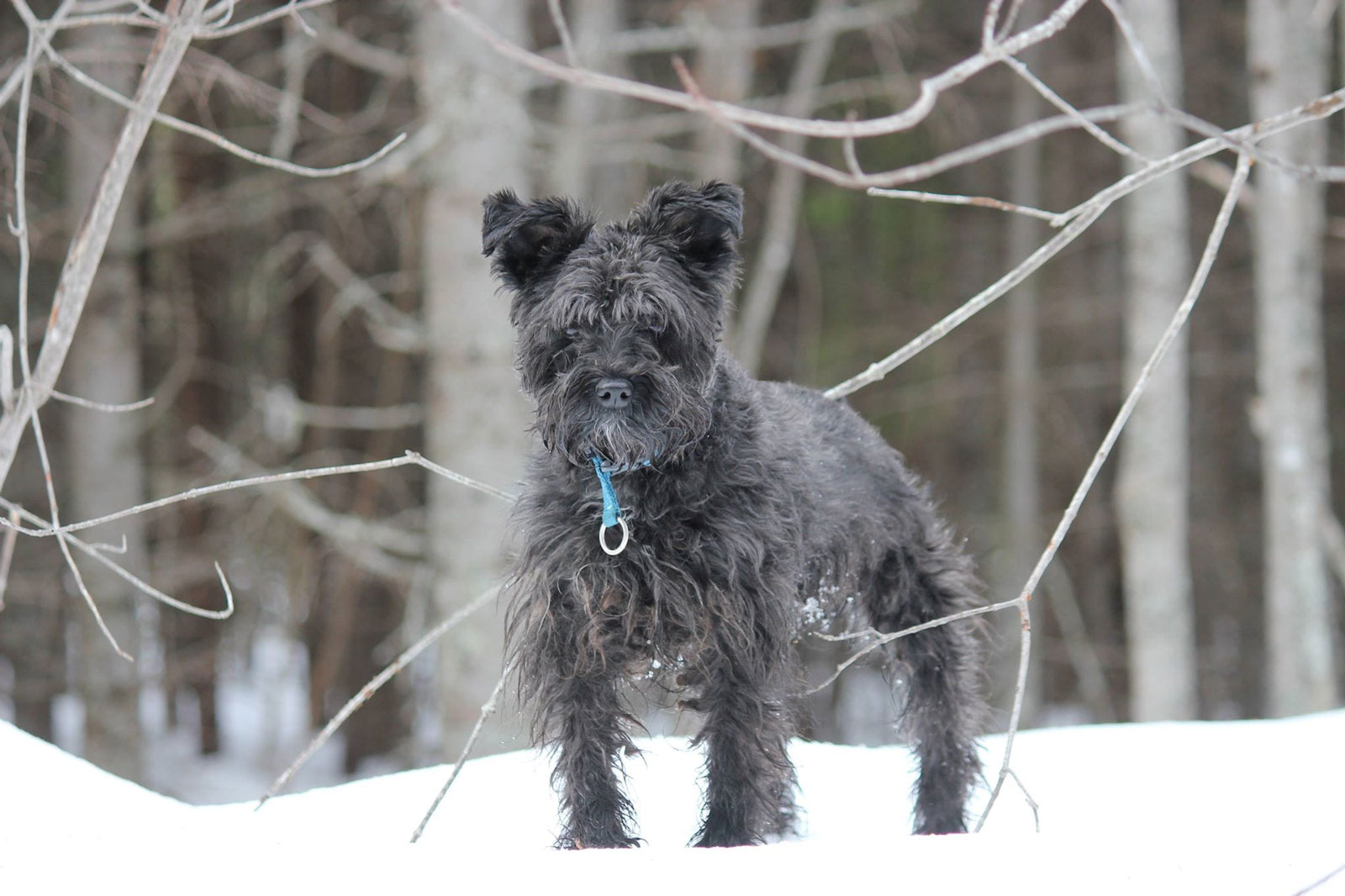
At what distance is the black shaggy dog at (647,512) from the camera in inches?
156

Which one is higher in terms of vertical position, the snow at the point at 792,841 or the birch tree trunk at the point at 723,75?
the birch tree trunk at the point at 723,75

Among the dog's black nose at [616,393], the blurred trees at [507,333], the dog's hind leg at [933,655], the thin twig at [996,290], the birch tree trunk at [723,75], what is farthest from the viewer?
the birch tree trunk at [723,75]

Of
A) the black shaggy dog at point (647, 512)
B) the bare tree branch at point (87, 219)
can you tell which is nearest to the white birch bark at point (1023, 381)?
the black shaggy dog at point (647, 512)

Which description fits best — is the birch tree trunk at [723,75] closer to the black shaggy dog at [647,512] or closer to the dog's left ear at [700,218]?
the dog's left ear at [700,218]

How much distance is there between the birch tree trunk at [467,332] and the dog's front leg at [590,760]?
16.2ft

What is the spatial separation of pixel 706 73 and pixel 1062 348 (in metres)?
7.19

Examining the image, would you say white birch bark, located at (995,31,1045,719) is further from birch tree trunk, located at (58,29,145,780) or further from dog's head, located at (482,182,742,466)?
dog's head, located at (482,182,742,466)

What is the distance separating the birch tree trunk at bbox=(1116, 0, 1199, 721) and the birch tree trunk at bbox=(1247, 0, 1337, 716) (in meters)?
0.60

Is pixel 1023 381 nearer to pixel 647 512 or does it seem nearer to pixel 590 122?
pixel 590 122

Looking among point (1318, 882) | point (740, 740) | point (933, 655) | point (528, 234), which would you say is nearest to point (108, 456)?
point (528, 234)

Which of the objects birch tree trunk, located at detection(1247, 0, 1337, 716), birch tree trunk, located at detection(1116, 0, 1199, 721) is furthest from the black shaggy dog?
birch tree trunk, located at detection(1247, 0, 1337, 716)

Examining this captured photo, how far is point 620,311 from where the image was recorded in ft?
13.0

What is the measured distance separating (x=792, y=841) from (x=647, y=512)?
56.9 inches

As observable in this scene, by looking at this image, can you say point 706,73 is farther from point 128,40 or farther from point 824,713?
point 824,713
